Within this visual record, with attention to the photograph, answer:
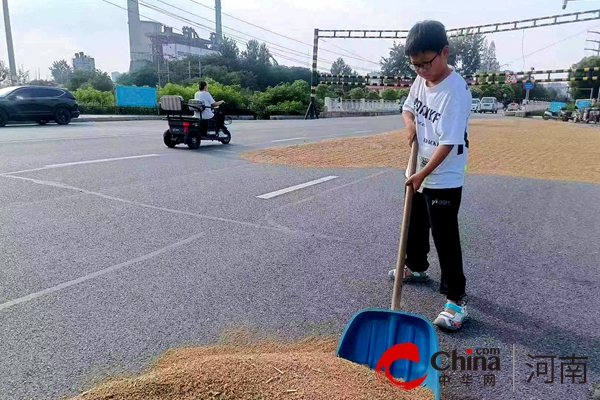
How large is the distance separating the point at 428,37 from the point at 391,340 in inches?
63.4

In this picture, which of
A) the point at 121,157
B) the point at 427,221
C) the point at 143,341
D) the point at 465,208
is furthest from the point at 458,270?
the point at 121,157

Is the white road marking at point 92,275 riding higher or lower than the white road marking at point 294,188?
lower

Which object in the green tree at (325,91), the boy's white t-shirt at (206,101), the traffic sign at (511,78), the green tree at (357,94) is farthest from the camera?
the green tree at (357,94)

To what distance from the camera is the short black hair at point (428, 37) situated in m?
2.48

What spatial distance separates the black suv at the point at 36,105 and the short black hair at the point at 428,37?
17.8 meters

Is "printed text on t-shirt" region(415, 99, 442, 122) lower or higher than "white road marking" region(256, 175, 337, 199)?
higher

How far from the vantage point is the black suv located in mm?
16438

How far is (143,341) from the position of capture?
2486 millimetres

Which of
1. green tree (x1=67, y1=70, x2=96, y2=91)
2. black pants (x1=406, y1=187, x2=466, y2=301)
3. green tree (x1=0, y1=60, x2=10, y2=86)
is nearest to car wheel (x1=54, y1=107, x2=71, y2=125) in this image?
black pants (x1=406, y1=187, x2=466, y2=301)

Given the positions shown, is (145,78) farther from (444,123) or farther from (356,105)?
(444,123)

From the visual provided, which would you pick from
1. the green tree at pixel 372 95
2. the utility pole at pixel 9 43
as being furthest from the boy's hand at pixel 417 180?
the green tree at pixel 372 95

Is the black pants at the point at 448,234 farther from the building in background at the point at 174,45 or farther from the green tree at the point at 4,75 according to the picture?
the building in background at the point at 174,45
